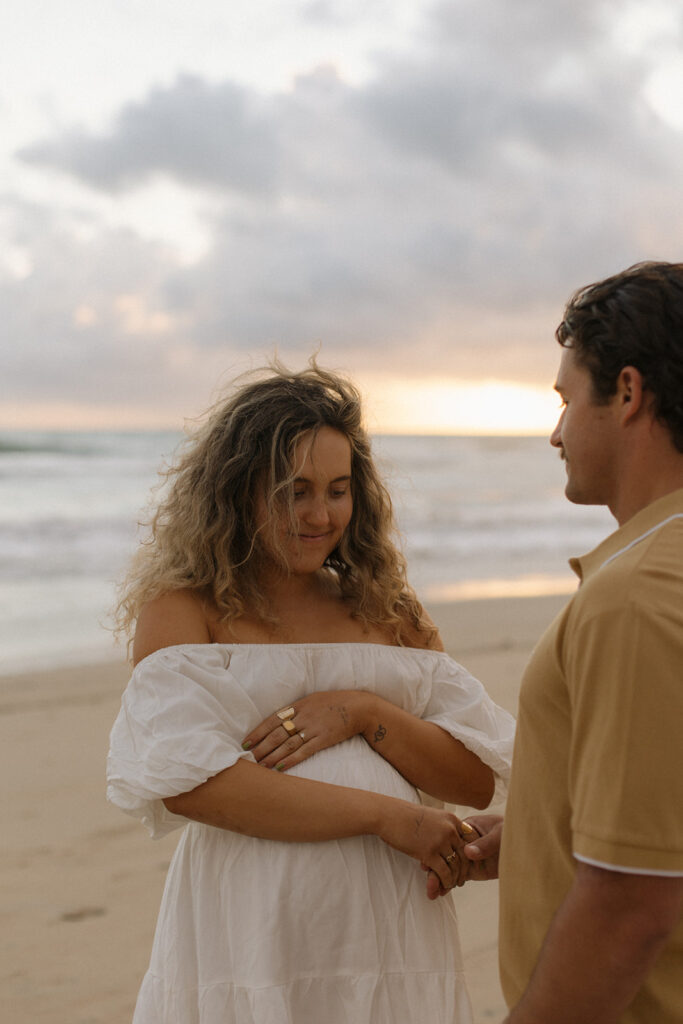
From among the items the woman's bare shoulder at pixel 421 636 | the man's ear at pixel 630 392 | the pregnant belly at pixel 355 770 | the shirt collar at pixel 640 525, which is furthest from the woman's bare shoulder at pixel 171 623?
the man's ear at pixel 630 392

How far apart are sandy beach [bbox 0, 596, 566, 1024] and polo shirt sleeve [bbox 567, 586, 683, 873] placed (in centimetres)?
281

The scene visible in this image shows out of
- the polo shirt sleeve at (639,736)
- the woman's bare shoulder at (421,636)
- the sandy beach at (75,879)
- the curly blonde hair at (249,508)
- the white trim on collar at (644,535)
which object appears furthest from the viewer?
the sandy beach at (75,879)

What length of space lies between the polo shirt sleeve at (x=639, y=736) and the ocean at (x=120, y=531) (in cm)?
158

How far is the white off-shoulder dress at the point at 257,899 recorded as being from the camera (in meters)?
2.04

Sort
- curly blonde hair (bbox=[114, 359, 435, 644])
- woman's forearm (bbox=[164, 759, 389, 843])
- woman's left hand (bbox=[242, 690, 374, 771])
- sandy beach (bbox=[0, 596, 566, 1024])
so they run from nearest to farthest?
woman's forearm (bbox=[164, 759, 389, 843]) → woman's left hand (bbox=[242, 690, 374, 771]) → curly blonde hair (bbox=[114, 359, 435, 644]) → sandy beach (bbox=[0, 596, 566, 1024])

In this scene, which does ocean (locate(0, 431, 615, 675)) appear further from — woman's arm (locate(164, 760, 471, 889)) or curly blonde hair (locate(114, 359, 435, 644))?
woman's arm (locate(164, 760, 471, 889))

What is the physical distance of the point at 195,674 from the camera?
212cm

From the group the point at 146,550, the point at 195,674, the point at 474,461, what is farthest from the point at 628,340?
the point at 474,461

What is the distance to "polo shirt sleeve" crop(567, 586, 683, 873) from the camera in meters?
1.16

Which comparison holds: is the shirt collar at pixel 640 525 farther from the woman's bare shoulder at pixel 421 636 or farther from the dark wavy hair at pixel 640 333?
the woman's bare shoulder at pixel 421 636

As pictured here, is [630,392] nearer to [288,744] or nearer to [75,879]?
[288,744]

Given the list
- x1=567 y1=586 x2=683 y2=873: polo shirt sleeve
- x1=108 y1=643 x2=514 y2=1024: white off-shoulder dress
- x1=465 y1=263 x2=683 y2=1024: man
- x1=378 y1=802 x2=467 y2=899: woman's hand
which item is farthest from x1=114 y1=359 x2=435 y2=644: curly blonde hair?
x1=567 y1=586 x2=683 y2=873: polo shirt sleeve

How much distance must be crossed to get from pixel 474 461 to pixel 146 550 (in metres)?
36.5

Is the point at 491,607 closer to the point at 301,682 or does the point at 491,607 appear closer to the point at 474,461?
the point at 301,682
